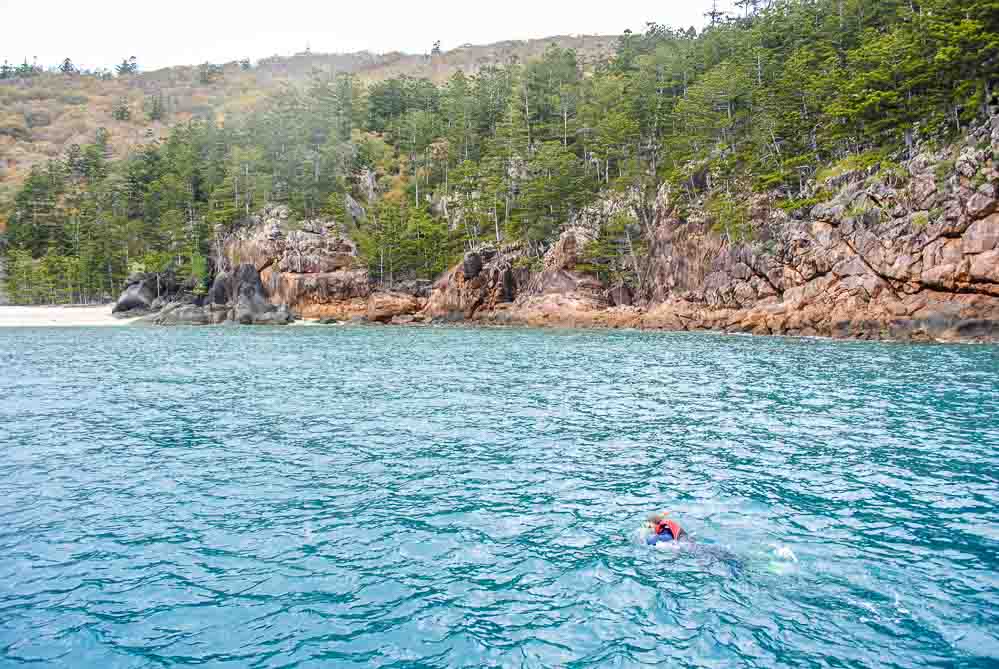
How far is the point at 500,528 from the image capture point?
9.09m

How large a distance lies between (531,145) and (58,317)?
6792cm

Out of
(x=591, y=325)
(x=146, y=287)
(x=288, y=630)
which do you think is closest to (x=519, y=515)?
(x=288, y=630)

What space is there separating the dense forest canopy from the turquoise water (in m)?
37.9

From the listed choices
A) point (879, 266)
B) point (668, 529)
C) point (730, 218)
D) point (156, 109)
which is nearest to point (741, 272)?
point (730, 218)

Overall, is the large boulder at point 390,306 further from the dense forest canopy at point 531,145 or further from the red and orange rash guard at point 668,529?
the red and orange rash guard at point 668,529

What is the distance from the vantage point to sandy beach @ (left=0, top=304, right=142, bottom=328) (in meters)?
64.8

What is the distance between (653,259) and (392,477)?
56.0 meters

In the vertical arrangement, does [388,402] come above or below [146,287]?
below

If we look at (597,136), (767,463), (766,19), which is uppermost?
(766,19)

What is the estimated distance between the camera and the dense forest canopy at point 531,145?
47469 mm

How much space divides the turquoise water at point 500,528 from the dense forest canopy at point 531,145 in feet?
124

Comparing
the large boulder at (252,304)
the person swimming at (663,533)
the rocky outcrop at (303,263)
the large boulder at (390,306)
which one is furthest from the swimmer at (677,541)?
the rocky outcrop at (303,263)

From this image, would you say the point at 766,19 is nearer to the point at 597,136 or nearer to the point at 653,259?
the point at 597,136

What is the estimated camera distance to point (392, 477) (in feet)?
38.2
